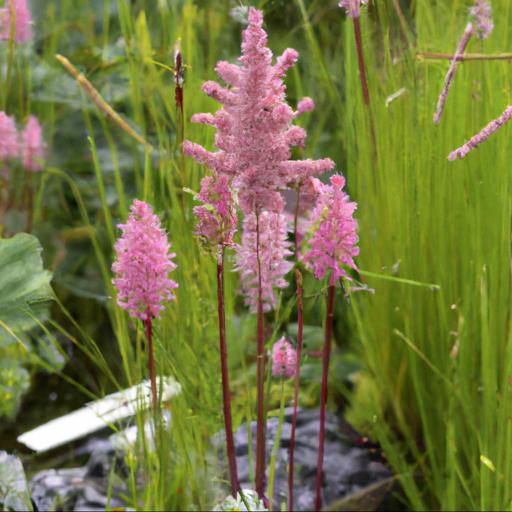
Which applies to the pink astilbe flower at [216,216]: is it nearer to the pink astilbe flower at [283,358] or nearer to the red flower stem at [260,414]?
the red flower stem at [260,414]

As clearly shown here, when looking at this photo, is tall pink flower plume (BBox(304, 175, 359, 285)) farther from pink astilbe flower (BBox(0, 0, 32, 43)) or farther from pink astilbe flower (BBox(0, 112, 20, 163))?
pink astilbe flower (BBox(0, 0, 32, 43))

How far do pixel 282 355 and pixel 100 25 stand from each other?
4.17 feet

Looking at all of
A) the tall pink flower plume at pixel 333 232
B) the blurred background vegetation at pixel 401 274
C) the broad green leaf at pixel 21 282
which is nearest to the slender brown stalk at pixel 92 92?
the blurred background vegetation at pixel 401 274

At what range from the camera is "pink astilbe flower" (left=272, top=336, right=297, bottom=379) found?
89 cm

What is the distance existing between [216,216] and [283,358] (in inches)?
10.7

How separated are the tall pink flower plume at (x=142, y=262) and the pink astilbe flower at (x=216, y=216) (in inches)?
1.8

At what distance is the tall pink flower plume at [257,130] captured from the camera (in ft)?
2.05

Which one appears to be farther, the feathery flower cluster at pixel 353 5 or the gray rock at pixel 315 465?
the gray rock at pixel 315 465

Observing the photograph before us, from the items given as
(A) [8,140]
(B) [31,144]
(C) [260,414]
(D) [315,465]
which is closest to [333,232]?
(C) [260,414]

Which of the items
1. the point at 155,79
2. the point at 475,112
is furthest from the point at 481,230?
the point at 155,79

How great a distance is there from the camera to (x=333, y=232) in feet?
2.32

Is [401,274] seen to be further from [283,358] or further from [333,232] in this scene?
[333,232]

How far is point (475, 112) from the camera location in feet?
3.35

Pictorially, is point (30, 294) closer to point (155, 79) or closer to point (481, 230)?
point (155, 79)
